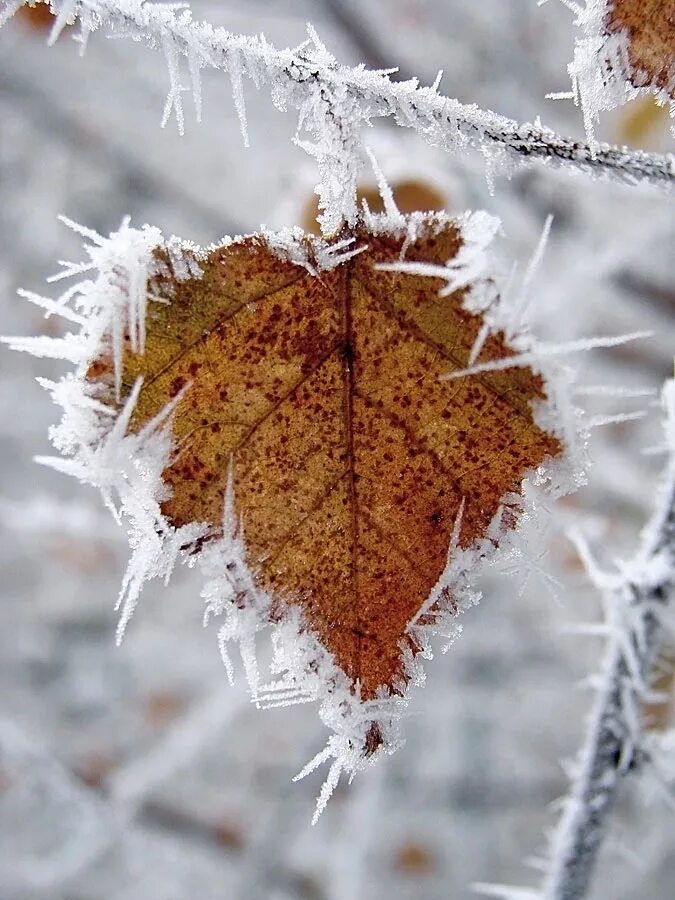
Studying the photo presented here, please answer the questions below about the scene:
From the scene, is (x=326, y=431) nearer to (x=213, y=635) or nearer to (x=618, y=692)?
(x=618, y=692)

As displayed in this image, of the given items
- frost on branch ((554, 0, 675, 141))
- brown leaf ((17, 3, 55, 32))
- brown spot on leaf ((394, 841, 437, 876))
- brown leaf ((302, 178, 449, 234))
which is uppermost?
brown leaf ((17, 3, 55, 32))

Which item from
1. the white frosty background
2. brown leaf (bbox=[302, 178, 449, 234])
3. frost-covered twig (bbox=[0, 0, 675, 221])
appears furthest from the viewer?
the white frosty background

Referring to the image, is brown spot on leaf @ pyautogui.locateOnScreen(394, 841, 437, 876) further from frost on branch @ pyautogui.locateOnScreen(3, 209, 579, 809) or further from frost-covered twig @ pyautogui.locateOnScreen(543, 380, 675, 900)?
frost on branch @ pyautogui.locateOnScreen(3, 209, 579, 809)

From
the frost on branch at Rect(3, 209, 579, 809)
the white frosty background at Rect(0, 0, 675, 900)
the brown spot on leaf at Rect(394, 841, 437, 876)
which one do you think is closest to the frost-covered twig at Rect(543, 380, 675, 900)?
the frost on branch at Rect(3, 209, 579, 809)

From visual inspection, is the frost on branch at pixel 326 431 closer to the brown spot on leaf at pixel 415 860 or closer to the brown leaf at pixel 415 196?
the brown leaf at pixel 415 196

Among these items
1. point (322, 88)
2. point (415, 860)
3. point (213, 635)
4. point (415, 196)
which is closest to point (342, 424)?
point (322, 88)

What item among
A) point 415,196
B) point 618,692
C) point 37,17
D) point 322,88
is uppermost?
point 37,17
